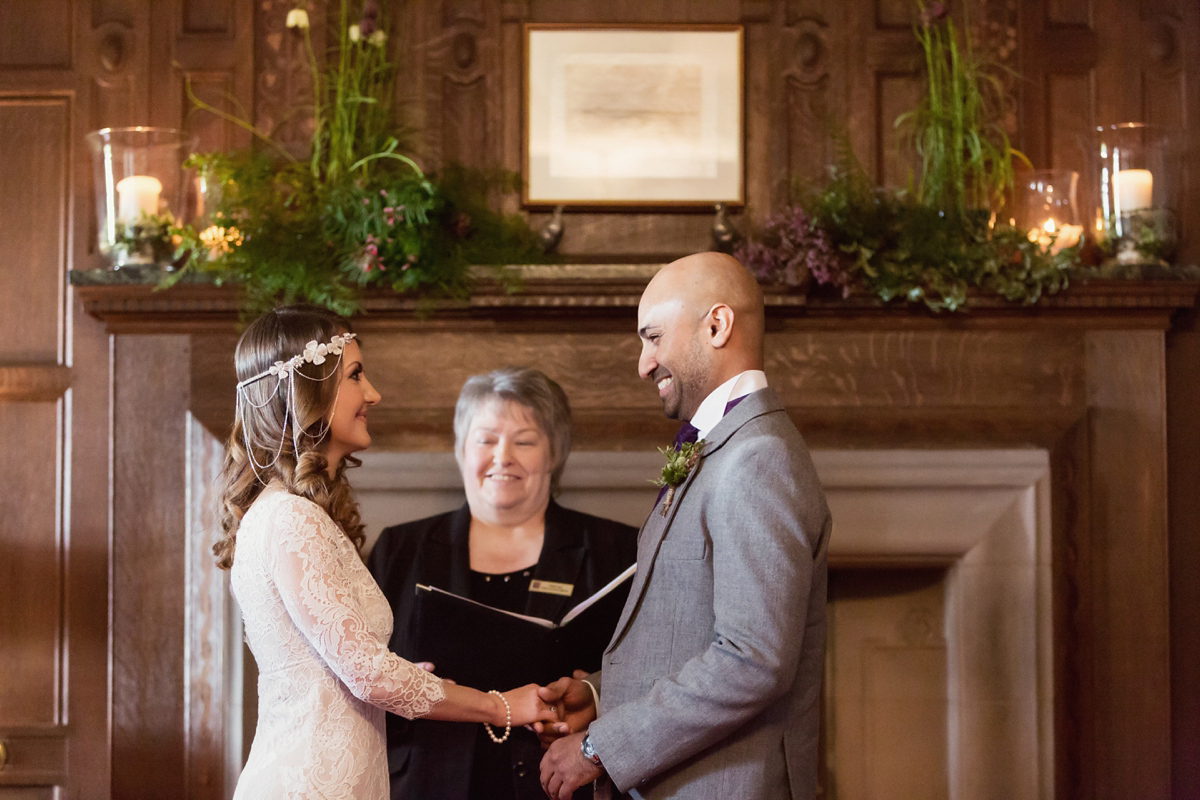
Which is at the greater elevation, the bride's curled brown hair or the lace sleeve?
the bride's curled brown hair

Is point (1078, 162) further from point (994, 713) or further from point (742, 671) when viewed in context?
point (742, 671)

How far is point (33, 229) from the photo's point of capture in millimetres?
3371

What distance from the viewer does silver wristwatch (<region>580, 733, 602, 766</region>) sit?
1.88m

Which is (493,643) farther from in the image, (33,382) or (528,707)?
(33,382)

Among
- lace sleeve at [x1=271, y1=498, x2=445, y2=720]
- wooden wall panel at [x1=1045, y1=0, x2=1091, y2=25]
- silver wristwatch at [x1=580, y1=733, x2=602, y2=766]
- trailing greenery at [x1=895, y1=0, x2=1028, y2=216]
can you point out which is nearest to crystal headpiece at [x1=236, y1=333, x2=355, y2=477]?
lace sleeve at [x1=271, y1=498, x2=445, y2=720]

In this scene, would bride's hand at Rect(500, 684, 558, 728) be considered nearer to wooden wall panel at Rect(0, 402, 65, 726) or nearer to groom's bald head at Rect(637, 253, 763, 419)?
groom's bald head at Rect(637, 253, 763, 419)

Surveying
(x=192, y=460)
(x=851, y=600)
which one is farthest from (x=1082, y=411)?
(x=192, y=460)

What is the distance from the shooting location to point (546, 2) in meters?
3.42

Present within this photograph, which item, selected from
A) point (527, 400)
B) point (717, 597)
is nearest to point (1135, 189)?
point (527, 400)

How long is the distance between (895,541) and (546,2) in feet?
6.68

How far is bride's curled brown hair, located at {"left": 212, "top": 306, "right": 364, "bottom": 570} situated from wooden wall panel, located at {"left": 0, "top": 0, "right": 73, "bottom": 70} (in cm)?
198

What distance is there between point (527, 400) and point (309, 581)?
100 cm

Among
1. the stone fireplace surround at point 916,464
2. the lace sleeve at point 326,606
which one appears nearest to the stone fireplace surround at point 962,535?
the stone fireplace surround at point 916,464

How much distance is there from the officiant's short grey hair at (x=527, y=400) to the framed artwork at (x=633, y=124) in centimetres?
82
